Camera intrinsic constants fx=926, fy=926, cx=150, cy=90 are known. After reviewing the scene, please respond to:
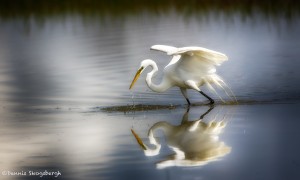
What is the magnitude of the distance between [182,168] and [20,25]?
28324 millimetres

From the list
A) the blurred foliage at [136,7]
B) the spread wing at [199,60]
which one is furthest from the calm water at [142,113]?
the blurred foliage at [136,7]

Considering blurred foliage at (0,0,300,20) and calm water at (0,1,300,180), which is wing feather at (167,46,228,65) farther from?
blurred foliage at (0,0,300,20)

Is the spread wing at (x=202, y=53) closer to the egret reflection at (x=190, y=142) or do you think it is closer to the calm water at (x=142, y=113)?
the calm water at (x=142, y=113)

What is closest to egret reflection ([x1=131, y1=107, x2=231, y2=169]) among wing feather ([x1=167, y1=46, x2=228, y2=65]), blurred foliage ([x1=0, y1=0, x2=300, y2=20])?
wing feather ([x1=167, y1=46, x2=228, y2=65])

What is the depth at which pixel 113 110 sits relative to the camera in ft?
52.1

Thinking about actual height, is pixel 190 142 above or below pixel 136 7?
above

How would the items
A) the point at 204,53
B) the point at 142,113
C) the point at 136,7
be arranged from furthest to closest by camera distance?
the point at 136,7 < the point at 204,53 < the point at 142,113

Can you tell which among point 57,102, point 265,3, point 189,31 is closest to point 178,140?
point 57,102

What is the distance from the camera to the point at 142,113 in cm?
1555

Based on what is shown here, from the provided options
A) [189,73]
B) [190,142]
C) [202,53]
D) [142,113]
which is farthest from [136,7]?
[190,142]

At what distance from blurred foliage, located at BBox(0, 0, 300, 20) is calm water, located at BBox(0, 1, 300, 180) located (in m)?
4.39

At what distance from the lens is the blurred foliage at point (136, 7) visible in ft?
119

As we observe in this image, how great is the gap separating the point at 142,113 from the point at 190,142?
3.19 metres

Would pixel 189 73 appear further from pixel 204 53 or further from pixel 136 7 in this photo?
pixel 136 7
